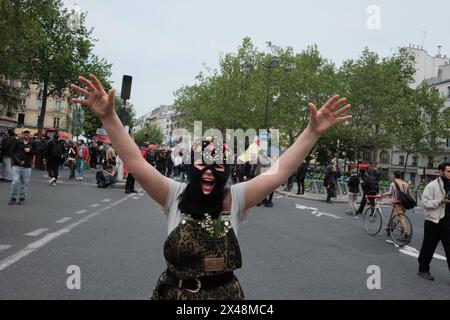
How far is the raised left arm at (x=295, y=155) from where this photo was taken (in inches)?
107

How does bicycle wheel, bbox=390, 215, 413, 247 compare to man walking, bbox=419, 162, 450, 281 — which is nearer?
man walking, bbox=419, 162, 450, 281

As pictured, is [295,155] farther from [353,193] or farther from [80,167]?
[80,167]

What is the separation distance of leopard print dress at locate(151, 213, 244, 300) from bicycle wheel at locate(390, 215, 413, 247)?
8240 mm

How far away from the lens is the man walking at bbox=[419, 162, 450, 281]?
7080 millimetres

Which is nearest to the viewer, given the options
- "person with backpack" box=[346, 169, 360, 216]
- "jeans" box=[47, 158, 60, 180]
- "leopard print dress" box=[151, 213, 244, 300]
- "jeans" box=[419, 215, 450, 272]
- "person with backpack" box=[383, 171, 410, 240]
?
"leopard print dress" box=[151, 213, 244, 300]

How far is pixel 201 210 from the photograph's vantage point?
101 inches

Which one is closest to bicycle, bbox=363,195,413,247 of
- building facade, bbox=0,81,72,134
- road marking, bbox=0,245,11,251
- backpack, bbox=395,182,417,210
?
backpack, bbox=395,182,417,210

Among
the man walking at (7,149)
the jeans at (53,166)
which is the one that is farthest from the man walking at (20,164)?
the jeans at (53,166)

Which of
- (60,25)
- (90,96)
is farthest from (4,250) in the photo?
(60,25)

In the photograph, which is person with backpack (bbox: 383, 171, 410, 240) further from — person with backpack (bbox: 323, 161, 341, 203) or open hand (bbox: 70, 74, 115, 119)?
person with backpack (bbox: 323, 161, 341, 203)

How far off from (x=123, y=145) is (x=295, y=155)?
38.4 inches

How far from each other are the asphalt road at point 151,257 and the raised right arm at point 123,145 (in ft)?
8.21

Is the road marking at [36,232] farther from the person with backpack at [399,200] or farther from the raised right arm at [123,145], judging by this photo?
the person with backpack at [399,200]

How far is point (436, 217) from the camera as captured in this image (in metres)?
7.21
